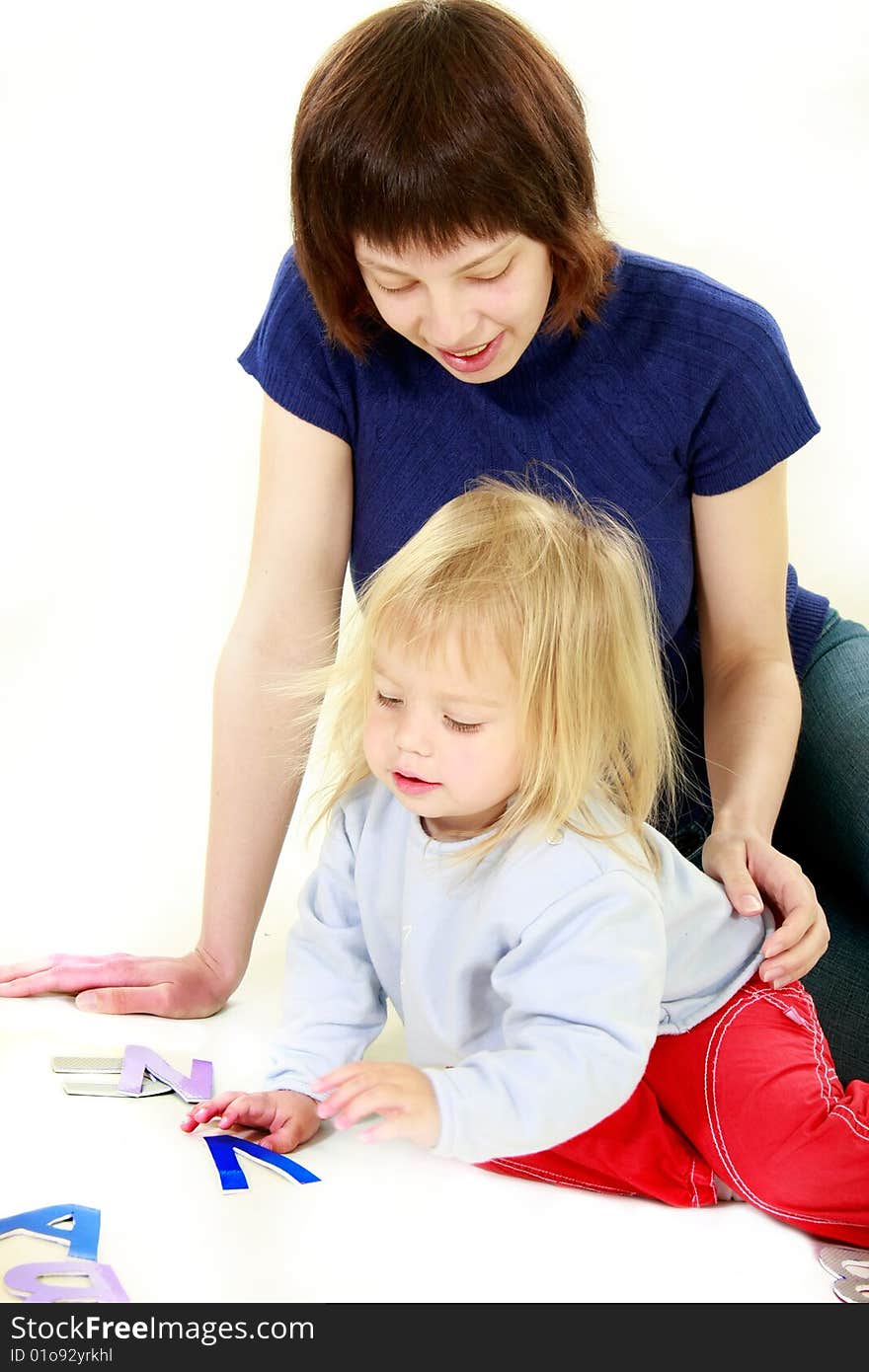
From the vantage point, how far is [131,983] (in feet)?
6.17

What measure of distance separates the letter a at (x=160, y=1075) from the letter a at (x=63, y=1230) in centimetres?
23

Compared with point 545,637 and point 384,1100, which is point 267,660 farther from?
point 384,1100

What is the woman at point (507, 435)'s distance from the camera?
147 centimetres

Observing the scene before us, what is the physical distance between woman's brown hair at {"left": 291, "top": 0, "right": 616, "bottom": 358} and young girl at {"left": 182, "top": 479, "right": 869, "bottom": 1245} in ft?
0.81

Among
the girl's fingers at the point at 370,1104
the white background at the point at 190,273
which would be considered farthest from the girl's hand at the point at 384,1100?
the white background at the point at 190,273

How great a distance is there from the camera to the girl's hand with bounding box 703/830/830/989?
155 centimetres

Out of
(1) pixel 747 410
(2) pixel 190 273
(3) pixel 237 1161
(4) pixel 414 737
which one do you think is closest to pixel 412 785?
(4) pixel 414 737

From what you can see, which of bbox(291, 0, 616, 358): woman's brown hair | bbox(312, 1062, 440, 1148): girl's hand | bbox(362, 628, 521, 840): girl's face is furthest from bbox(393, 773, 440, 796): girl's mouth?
bbox(291, 0, 616, 358): woman's brown hair

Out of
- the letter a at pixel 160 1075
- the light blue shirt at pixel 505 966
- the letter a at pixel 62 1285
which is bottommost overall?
the letter a at pixel 160 1075

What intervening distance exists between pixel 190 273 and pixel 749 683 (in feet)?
4.09

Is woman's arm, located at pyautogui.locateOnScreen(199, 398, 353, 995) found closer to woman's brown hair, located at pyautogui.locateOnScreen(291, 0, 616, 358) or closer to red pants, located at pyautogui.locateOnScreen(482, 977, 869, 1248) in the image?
woman's brown hair, located at pyautogui.locateOnScreen(291, 0, 616, 358)

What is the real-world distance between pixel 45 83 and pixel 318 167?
119 centimetres

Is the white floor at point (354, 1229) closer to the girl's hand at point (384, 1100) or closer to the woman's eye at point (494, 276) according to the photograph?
the girl's hand at point (384, 1100)

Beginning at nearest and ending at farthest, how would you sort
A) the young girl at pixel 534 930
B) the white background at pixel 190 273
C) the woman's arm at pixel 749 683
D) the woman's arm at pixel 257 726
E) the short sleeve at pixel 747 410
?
the young girl at pixel 534 930 < the woman's arm at pixel 749 683 < the short sleeve at pixel 747 410 < the woman's arm at pixel 257 726 < the white background at pixel 190 273
